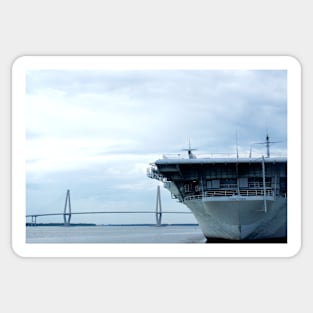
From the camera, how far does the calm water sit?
21.7 feet

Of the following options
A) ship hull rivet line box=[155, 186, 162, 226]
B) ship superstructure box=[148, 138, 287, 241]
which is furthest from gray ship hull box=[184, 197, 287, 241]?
ship hull rivet line box=[155, 186, 162, 226]

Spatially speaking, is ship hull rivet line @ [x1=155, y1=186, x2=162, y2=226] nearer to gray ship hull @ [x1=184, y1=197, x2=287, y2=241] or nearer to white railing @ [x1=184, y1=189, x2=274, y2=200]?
gray ship hull @ [x1=184, y1=197, x2=287, y2=241]

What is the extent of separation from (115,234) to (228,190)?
6.71 ft

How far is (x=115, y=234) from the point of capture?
23.5ft

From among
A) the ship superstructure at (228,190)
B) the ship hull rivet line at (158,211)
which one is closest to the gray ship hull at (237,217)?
the ship superstructure at (228,190)

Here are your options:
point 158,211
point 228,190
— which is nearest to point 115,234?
point 158,211

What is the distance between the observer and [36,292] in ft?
20.0

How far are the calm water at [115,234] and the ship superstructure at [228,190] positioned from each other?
0.53 metres

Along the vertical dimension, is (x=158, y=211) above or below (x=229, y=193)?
below

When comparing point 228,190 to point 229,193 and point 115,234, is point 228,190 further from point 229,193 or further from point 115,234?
point 115,234
